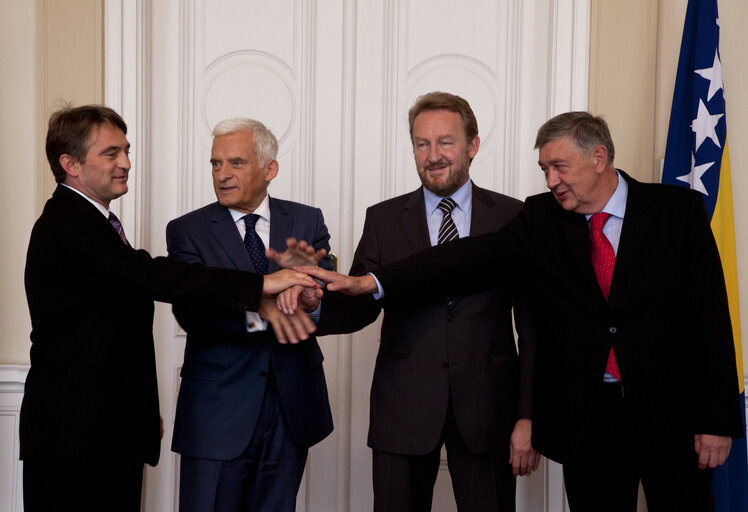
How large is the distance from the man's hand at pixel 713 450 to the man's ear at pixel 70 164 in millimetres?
2079

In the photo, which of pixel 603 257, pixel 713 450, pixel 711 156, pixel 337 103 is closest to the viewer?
pixel 713 450

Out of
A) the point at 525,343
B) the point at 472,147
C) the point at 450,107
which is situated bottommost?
the point at 525,343

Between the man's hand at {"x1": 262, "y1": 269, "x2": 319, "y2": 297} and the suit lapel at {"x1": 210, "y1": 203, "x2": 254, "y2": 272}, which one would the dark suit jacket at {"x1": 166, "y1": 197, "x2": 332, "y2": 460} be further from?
the man's hand at {"x1": 262, "y1": 269, "x2": 319, "y2": 297}

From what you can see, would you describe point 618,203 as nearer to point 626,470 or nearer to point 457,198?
point 457,198

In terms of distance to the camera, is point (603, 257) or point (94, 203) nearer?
point (603, 257)

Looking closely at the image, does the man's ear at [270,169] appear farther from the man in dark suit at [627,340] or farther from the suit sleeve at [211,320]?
the man in dark suit at [627,340]

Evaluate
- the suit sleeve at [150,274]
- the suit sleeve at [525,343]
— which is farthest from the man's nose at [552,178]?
the suit sleeve at [150,274]

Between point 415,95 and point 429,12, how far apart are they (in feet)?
1.39

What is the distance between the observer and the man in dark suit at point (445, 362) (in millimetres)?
2615

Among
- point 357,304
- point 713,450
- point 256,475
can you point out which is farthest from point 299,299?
point 713,450

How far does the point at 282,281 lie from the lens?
262cm

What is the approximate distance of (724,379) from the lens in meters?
2.37

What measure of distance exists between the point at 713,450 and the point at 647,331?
1.27 feet

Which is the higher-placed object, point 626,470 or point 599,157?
point 599,157
